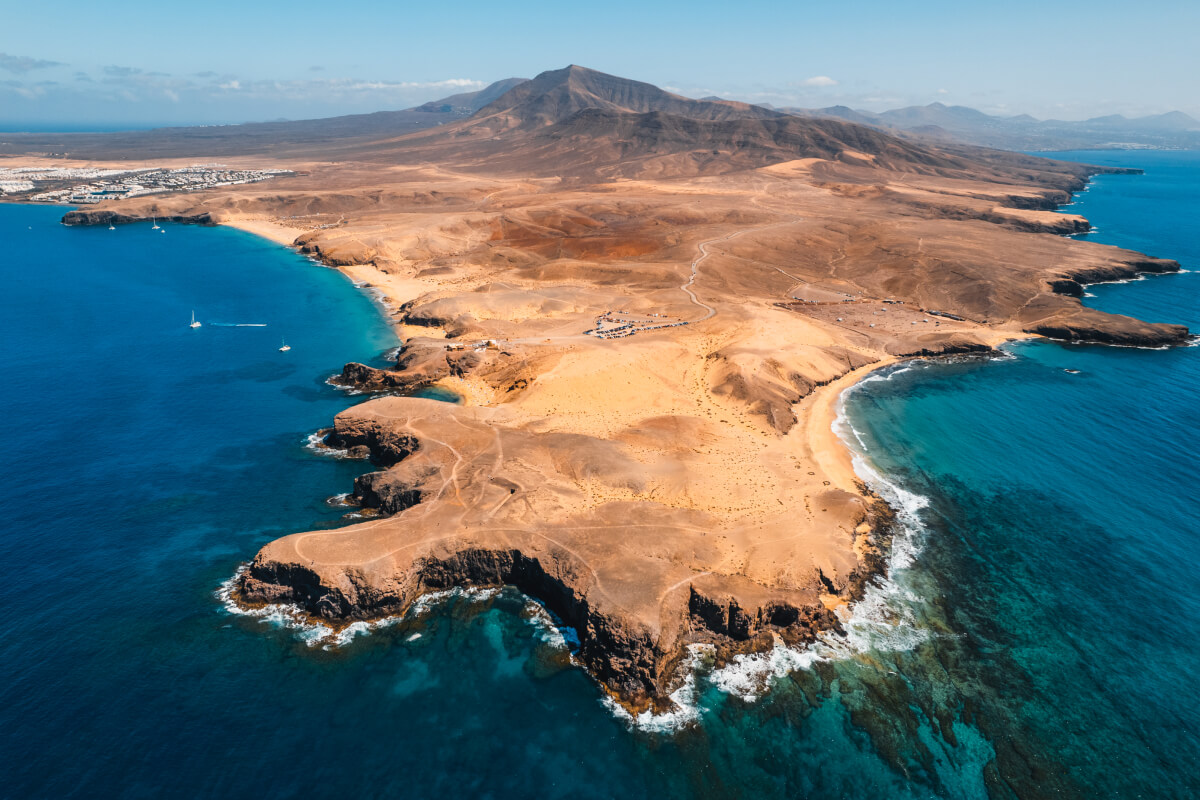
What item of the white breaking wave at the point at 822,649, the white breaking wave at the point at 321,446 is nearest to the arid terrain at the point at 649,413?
the white breaking wave at the point at 822,649

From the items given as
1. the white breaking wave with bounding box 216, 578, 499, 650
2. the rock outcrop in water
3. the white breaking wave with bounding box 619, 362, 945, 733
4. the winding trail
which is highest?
the winding trail

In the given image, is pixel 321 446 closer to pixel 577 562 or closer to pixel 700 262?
pixel 577 562

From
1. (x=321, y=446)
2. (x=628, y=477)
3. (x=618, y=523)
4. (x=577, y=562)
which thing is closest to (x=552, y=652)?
(x=577, y=562)

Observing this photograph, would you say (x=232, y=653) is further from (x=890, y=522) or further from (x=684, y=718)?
(x=890, y=522)

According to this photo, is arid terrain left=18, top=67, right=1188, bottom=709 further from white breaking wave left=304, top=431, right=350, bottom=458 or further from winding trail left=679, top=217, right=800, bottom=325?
white breaking wave left=304, top=431, right=350, bottom=458

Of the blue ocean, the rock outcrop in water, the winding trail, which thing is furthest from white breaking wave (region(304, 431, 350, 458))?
the winding trail

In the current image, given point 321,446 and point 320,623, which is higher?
point 321,446

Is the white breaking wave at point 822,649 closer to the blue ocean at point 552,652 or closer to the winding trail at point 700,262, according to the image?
the blue ocean at point 552,652
